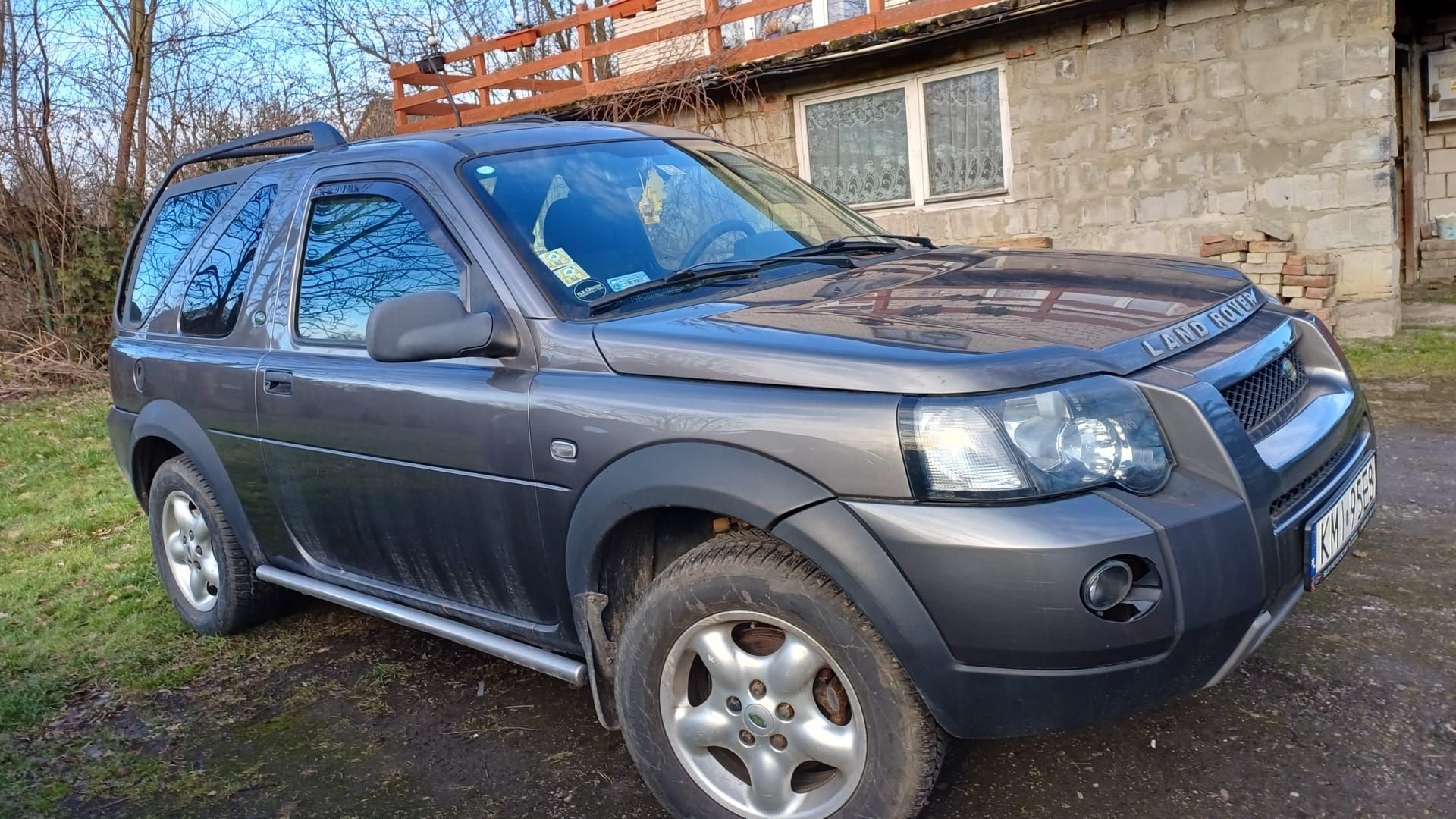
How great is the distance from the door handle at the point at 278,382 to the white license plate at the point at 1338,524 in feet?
9.51

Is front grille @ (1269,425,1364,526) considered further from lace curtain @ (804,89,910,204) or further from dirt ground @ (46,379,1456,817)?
lace curtain @ (804,89,910,204)

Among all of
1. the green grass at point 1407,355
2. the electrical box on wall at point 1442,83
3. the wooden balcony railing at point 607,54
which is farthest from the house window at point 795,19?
the green grass at point 1407,355

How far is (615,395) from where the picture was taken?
2.52m

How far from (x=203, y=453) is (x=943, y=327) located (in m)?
2.84

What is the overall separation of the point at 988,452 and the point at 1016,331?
348 millimetres

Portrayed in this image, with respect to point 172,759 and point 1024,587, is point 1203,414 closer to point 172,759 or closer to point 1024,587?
point 1024,587

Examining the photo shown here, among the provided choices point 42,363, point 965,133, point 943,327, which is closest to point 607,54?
point 965,133

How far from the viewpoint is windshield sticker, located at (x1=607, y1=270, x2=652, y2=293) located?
2.90 m

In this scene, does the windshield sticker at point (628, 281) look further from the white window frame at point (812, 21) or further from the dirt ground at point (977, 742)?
the white window frame at point (812, 21)

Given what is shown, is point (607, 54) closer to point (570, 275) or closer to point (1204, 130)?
point (1204, 130)

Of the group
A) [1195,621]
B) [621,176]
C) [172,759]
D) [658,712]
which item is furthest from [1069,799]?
[172,759]

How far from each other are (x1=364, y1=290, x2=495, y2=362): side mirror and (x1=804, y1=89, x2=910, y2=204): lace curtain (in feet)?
27.2

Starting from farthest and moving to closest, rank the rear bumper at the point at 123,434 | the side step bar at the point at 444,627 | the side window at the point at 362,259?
the rear bumper at the point at 123,434, the side window at the point at 362,259, the side step bar at the point at 444,627

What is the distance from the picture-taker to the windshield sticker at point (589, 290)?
2.82 m
